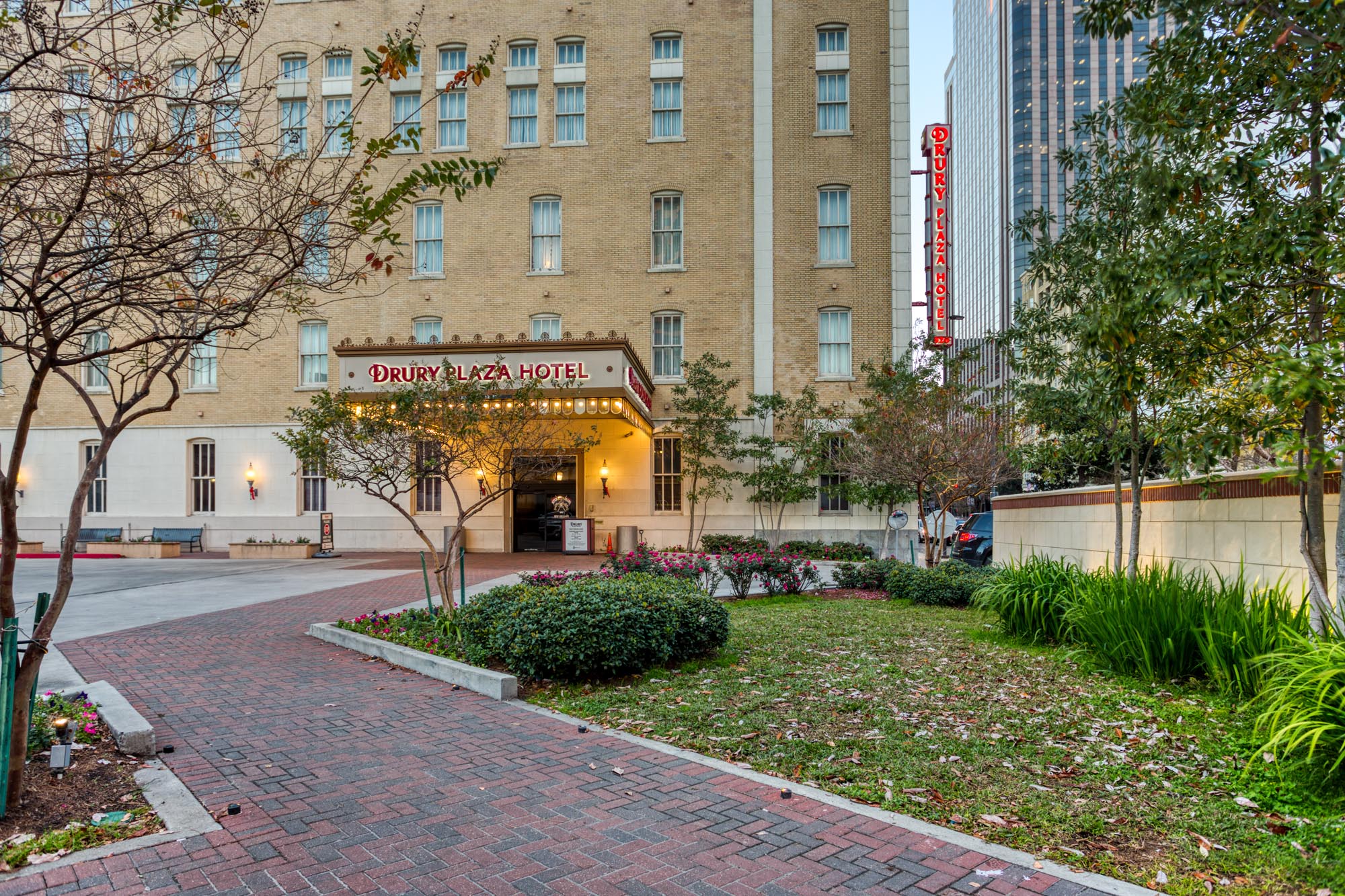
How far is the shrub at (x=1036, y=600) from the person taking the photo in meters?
10.2

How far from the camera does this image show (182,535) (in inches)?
1188

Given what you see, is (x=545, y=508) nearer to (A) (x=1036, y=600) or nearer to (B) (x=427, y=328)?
(B) (x=427, y=328)

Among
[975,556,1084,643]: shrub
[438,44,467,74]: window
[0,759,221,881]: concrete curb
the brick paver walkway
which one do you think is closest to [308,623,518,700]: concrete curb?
the brick paver walkway

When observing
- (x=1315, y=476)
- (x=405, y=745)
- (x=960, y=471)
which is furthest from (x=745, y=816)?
(x=960, y=471)

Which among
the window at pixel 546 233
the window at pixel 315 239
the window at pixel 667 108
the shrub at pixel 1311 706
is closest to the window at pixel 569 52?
the window at pixel 667 108

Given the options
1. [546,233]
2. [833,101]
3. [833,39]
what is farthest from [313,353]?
[833,39]

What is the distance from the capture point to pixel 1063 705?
7305 millimetres

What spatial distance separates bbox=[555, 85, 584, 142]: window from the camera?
29.5m

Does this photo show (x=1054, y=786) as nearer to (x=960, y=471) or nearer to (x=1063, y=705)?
(x=1063, y=705)

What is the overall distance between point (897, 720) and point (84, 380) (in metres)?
32.4

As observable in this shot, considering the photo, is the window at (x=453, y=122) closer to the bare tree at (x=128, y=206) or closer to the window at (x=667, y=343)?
the window at (x=667, y=343)

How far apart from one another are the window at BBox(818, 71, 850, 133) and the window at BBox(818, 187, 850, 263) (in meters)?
2.15

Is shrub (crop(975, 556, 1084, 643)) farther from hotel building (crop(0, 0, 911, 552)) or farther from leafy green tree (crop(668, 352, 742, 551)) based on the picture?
hotel building (crop(0, 0, 911, 552))

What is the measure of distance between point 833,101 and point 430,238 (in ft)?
46.3
